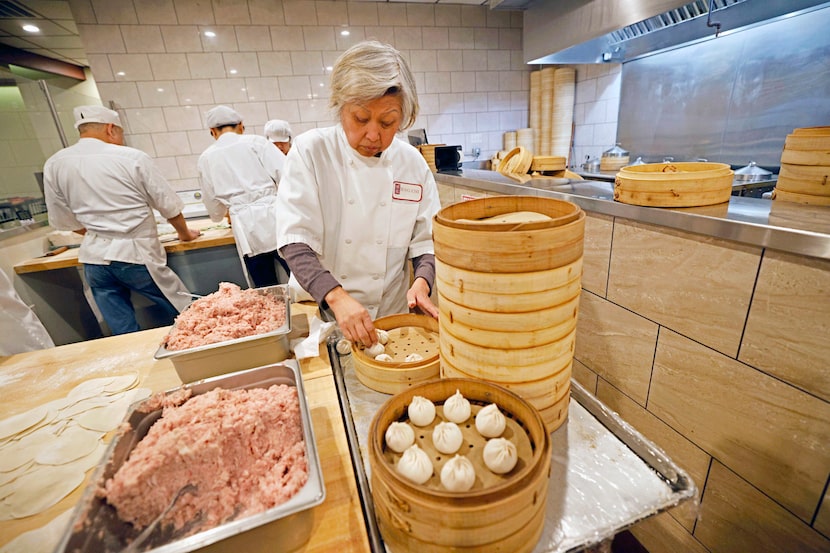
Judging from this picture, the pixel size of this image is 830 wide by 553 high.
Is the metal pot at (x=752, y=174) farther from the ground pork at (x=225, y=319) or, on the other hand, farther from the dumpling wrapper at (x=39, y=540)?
the dumpling wrapper at (x=39, y=540)

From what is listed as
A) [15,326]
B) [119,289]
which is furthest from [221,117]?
[15,326]

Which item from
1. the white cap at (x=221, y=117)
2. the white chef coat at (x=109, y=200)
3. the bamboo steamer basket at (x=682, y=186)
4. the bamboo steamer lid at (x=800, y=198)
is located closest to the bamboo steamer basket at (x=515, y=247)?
the bamboo steamer basket at (x=682, y=186)

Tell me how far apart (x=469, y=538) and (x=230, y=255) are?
382 centimetres

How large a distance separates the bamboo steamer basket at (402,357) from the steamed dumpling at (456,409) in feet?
0.83

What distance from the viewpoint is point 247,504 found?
0.65 meters

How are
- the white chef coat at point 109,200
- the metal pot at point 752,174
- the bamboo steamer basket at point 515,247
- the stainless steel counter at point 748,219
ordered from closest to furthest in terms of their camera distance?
the bamboo steamer basket at point 515,247, the stainless steel counter at point 748,219, the metal pot at point 752,174, the white chef coat at point 109,200

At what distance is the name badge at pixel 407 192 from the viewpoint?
1.68 m

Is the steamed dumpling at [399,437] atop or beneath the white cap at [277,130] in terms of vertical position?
beneath

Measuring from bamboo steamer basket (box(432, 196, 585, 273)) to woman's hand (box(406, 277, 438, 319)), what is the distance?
622 millimetres

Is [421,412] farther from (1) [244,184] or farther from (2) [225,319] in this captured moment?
(1) [244,184]

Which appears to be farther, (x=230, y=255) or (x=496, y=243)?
(x=230, y=255)

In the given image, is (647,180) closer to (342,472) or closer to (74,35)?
(342,472)

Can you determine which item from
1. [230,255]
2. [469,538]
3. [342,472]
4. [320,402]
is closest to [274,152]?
[230,255]

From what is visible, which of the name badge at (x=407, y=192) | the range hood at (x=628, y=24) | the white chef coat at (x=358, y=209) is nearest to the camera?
the white chef coat at (x=358, y=209)
